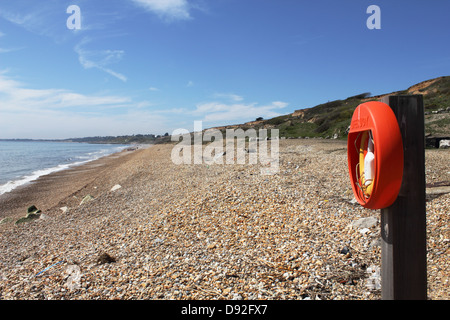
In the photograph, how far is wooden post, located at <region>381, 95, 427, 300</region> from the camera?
7.09 ft

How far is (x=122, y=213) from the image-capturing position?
798 cm

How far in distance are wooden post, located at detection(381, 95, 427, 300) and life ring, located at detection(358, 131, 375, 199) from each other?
23 cm

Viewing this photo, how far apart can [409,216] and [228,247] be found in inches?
122

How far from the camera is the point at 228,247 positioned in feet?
15.5

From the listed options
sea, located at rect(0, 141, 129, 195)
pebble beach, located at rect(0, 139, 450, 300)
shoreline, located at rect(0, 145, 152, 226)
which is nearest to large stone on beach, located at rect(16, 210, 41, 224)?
shoreline, located at rect(0, 145, 152, 226)

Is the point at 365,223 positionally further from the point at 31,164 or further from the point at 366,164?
the point at 31,164

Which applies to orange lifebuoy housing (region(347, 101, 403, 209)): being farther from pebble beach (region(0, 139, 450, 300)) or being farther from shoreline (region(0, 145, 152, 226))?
shoreline (region(0, 145, 152, 226))

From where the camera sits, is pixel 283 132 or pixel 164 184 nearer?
pixel 164 184

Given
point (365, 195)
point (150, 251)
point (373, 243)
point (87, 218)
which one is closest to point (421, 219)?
point (365, 195)

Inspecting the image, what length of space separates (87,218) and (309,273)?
23.0ft

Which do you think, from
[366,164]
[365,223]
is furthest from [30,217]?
[366,164]

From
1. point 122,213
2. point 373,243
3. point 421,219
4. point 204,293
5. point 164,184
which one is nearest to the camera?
point 421,219

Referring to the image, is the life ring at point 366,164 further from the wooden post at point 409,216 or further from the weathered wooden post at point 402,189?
the wooden post at point 409,216
